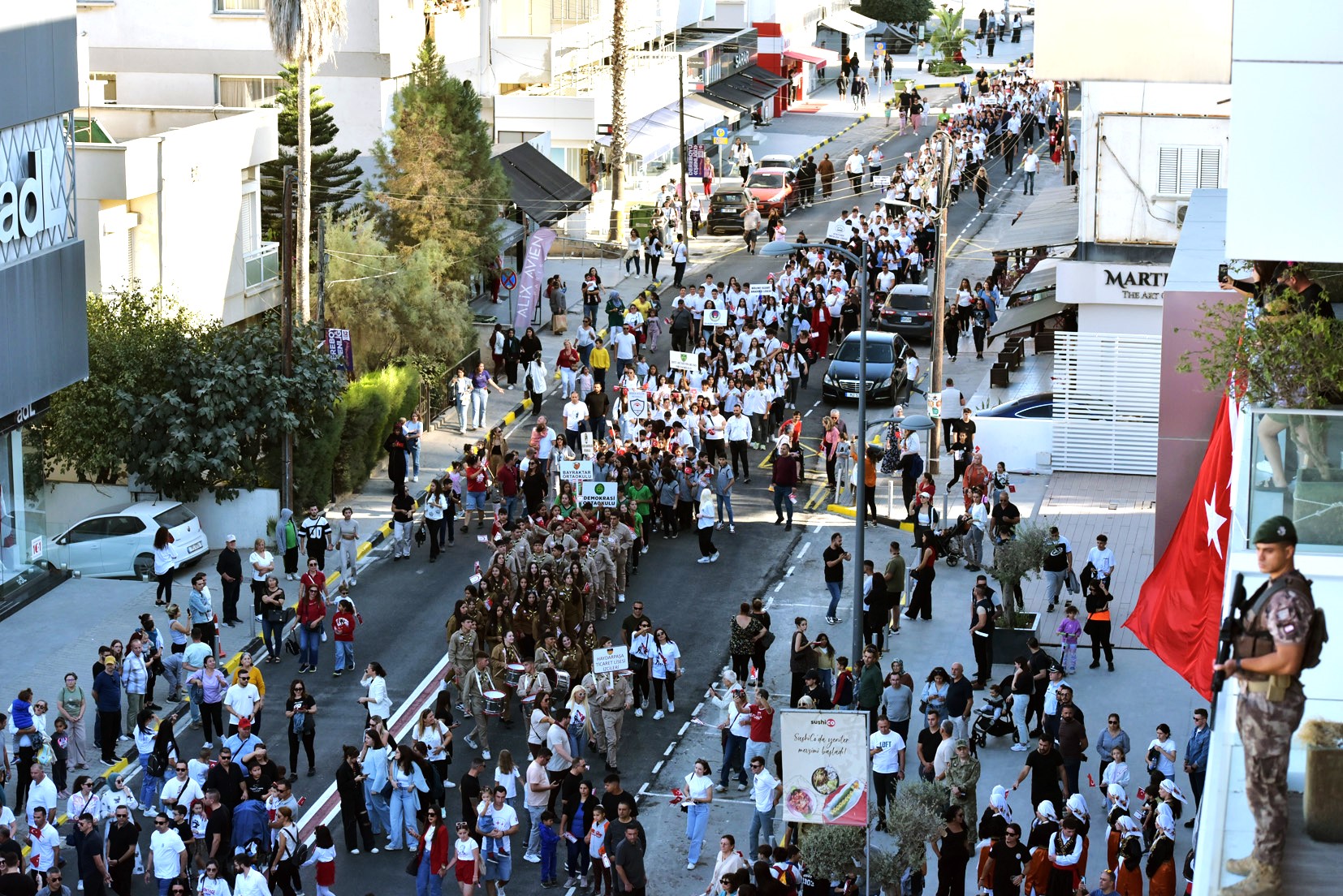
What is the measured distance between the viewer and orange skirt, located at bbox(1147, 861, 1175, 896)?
18.9 m

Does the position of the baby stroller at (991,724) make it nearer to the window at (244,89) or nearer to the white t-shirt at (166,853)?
the white t-shirt at (166,853)

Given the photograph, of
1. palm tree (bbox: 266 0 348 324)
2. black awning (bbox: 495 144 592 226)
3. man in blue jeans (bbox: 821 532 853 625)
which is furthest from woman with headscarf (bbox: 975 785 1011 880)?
black awning (bbox: 495 144 592 226)

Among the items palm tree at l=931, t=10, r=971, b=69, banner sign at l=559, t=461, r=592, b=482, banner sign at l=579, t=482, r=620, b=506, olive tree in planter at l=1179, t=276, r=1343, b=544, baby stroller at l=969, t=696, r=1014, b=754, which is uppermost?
palm tree at l=931, t=10, r=971, b=69

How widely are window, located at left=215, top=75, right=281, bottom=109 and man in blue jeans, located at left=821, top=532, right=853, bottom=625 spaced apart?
26127 mm

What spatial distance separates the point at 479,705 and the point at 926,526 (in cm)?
882

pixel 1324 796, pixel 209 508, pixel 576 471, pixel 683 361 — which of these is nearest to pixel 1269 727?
pixel 1324 796

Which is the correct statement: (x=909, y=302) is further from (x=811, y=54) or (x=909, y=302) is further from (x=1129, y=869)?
(x=811, y=54)

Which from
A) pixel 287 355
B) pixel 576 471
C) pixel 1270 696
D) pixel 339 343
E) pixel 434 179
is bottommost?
pixel 576 471

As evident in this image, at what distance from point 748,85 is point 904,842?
60.2 m

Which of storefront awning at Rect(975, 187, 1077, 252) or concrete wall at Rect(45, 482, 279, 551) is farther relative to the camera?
storefront awning at Rect(975, 187, 1077, 252)

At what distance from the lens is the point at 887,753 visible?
22.3 m

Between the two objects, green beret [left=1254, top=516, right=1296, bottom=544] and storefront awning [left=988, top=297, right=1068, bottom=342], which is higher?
green beret [left=1254, top=516, right=1296, bottom=544]

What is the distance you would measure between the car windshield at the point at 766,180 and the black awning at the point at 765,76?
719 inches

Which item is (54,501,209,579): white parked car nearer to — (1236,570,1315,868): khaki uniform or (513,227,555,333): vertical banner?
(513,227,555,333): vertical banner
